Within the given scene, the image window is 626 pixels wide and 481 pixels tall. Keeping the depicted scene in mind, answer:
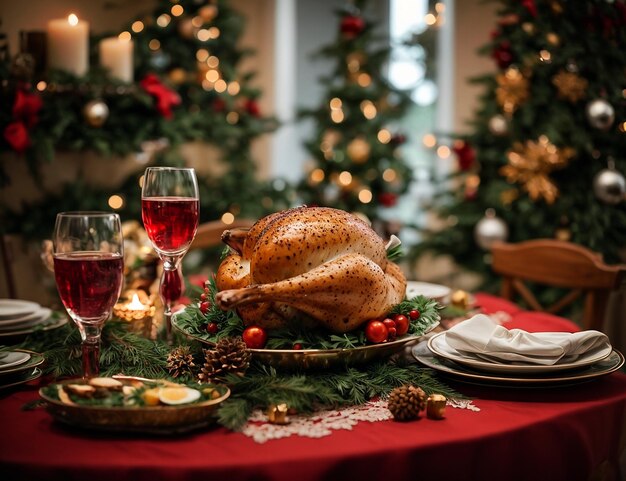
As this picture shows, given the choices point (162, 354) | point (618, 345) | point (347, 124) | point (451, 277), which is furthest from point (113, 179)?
point (162, 354)

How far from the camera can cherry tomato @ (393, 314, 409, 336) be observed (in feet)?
4.14

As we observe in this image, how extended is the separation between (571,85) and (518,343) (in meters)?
2.92

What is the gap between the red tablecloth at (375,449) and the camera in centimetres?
88

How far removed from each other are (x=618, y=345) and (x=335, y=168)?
2220 mm

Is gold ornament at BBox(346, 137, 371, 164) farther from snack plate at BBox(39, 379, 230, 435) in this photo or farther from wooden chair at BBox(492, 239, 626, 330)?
snack plate at BBox(39, 379, 230, 435)

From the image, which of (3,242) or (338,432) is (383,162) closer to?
(3,242)

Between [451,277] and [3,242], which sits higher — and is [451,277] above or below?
below

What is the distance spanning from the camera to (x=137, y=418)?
962 mm

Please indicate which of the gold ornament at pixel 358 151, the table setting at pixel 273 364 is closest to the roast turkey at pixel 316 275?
the table setting at pixel 273 364

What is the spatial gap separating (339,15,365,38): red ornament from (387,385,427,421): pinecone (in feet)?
13.2

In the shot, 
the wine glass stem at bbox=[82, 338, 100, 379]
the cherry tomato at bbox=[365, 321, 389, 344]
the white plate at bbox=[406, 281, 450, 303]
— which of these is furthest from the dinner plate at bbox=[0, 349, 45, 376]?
the white plate at bbox=[406, 281, 450, 303]

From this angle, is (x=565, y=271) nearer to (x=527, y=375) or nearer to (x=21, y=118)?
(x=527, y=375)

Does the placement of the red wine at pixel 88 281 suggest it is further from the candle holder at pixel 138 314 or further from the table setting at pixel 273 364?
the candle holder at pixel 138 314

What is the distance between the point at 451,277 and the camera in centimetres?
480
